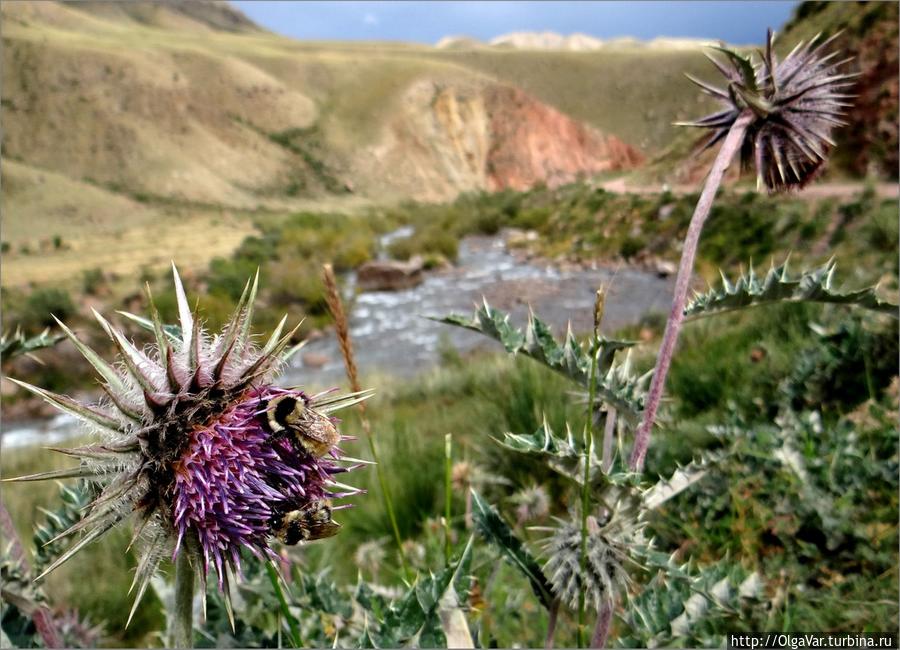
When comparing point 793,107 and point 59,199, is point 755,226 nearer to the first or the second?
point 793,107

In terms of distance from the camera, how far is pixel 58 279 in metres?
22.3

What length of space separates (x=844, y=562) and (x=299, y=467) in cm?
288

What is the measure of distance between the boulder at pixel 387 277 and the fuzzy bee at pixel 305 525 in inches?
849

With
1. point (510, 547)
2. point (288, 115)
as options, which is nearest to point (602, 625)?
point (510, 547)

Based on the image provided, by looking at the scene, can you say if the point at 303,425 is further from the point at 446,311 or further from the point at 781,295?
the point at 446,311

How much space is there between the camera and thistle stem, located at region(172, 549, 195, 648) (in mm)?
1104

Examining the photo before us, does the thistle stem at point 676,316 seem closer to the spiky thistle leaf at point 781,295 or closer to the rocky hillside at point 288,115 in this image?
the spiky thistle leaf at point 781,295

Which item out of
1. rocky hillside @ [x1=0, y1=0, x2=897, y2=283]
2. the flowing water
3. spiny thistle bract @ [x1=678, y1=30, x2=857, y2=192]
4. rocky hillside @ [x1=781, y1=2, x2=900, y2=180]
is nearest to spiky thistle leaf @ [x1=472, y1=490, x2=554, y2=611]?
spiny thistle bract @ [x1=678, y1=30, x2=857, y2=192]

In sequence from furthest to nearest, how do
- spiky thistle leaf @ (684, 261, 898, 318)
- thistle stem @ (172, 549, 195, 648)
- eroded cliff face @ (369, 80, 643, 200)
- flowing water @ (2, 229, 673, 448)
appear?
eroded cliff face @ (369, 80, 643, 200), flowing water @ (2, 229, 673, 448), spiky thistle leaf @ (684, 261, 898, 318), thistle stem @ (172, 549, 195, 648)

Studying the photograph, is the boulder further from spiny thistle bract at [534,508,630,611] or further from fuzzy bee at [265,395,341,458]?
fuzzy bee at [265,395,341,458]

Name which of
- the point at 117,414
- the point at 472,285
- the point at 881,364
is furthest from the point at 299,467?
the point at 472,285

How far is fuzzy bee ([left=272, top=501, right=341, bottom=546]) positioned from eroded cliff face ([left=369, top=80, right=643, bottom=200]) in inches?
2488

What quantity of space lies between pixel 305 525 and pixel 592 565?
2.42ft

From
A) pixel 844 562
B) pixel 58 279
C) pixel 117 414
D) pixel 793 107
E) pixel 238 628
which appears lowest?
pixel 58 279
